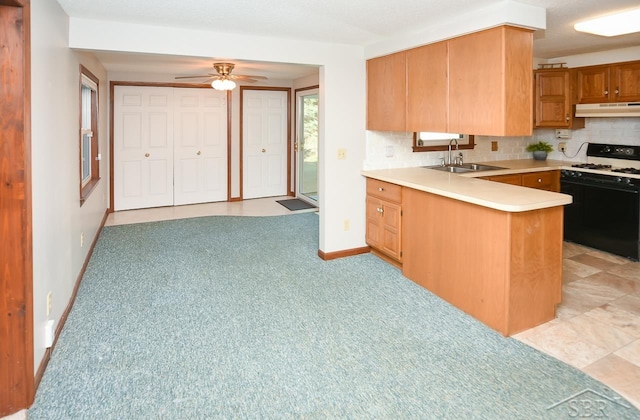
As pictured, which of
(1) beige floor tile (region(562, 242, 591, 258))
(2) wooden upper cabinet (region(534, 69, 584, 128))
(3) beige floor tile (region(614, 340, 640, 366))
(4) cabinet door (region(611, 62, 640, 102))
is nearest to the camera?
(3) beige floor tile (region(614, 340, 640, 366))

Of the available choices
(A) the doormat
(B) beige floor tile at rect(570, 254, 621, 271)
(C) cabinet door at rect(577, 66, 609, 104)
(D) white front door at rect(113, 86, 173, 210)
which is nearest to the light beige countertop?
(C) cabinet door at rect(577, 66, 609, 104)

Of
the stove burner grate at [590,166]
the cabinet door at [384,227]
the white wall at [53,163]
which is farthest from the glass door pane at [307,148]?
the white wall at [53,163]

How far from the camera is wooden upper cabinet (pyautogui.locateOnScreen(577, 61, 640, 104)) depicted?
176 inches

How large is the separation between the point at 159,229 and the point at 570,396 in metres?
4.82

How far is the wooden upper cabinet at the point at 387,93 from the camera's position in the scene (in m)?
3.93

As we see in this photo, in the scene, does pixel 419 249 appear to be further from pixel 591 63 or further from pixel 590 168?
pixel 591 63

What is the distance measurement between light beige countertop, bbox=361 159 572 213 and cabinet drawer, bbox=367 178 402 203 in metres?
0.07

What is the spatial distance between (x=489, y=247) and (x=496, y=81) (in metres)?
1.12

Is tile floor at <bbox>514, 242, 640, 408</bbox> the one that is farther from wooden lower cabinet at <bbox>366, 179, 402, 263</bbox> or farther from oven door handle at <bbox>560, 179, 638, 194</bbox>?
wooden lower cabinet at <bbox>366, 179, 402, 263</bbox>

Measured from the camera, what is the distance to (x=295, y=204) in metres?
7.27

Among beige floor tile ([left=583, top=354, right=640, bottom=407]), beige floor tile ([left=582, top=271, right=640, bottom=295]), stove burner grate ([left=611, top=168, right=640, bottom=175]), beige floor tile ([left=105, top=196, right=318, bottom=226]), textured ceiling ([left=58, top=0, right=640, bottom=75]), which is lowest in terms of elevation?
beige floor tile ([left=583, top=354, right=640, bottom=407])

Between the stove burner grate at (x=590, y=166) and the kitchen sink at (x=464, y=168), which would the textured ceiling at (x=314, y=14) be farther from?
the stove burner grate at (x=590, y=166)

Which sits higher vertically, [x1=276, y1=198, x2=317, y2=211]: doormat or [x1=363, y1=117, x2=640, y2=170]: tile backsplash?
[x1=363, y1=117, x2=640, y2=170]: tile backsplash

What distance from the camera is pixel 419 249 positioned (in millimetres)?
3635
